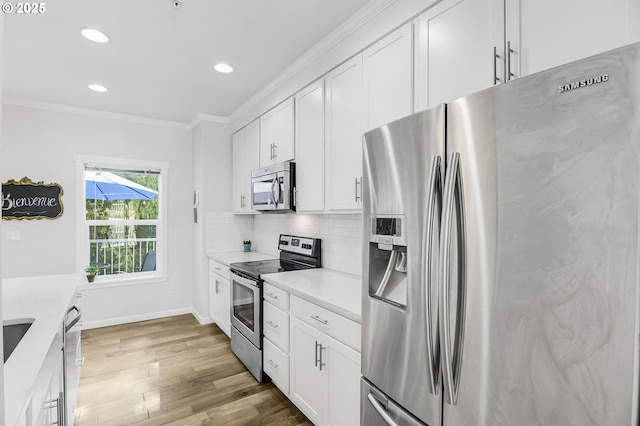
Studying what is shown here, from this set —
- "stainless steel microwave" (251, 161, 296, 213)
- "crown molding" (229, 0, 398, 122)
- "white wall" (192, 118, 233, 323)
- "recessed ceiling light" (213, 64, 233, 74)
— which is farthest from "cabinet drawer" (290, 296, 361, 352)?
"white wall" (192, 118, 233, 323)

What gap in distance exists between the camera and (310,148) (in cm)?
273

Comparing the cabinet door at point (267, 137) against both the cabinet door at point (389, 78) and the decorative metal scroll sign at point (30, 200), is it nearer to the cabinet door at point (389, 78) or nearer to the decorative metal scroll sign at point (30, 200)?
the cabinet door at point (389, 78)

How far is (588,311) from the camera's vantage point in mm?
818

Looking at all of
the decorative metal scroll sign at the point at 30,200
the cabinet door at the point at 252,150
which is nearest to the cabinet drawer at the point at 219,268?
the cabinet door at the point at 252,150

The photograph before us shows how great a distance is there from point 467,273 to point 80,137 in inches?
183

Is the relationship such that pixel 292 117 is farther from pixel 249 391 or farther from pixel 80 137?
pixel 80 137

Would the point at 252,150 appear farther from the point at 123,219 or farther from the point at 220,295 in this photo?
the point at 123,219

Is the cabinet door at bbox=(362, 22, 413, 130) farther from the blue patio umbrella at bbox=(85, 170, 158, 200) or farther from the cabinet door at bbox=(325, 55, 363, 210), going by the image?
the blue patio umbrella at bbox=(85, 170, 158, 200)

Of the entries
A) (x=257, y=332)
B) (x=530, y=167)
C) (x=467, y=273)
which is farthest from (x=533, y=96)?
(x=257, y=332)

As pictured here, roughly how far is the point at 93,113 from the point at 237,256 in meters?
2.49

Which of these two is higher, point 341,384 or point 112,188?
point 112,188

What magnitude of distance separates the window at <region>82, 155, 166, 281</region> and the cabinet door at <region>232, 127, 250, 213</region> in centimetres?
107

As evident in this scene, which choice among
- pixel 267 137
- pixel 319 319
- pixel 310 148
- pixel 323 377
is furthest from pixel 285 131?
pixel 323 377

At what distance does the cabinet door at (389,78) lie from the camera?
1859mm
